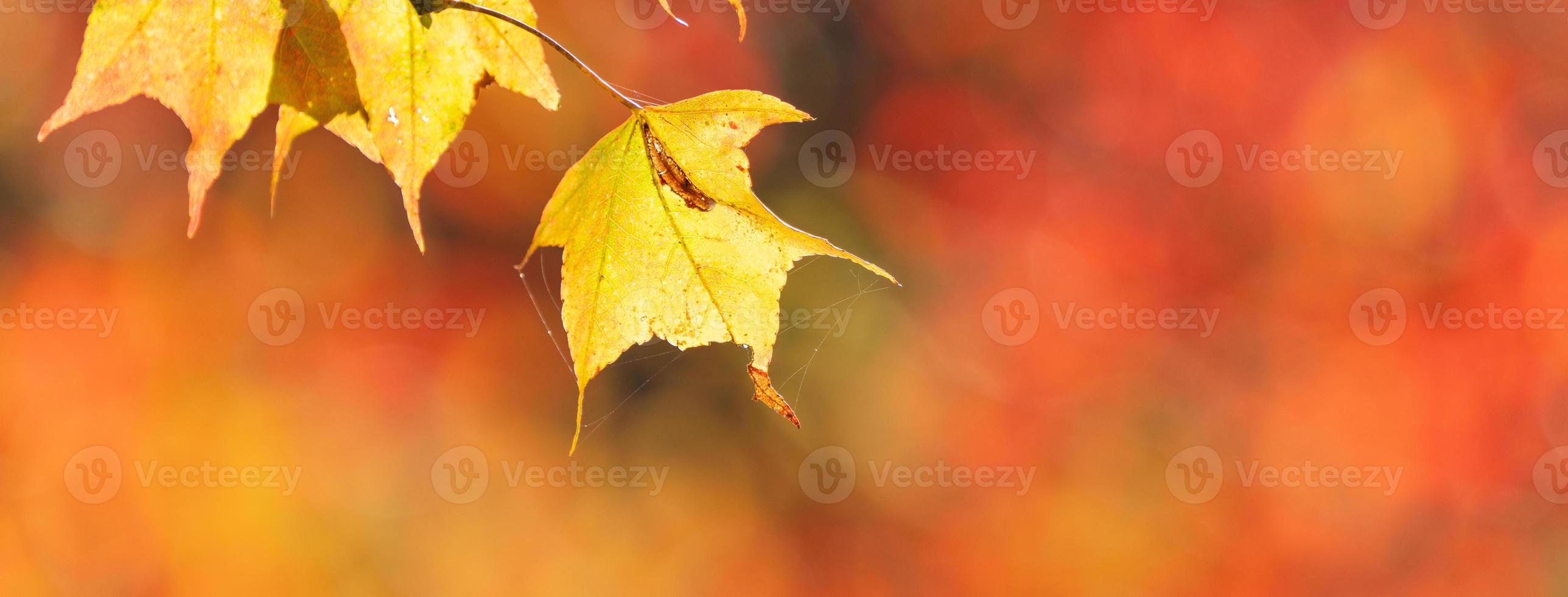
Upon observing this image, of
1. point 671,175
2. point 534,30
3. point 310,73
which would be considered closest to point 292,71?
point 310,73

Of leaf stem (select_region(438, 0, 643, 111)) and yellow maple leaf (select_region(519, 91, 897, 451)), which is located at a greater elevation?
leaf stem (select_region(438, 0, 643, 111))

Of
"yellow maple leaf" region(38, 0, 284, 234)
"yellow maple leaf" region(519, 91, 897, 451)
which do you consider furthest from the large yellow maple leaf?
"yellow maple leaf" region(519, 91, 897, 451)

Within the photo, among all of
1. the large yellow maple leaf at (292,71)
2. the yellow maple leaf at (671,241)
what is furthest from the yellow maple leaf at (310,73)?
the yellow maple leaf at (671,241)

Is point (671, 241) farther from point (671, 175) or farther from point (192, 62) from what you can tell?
point (192, 62)

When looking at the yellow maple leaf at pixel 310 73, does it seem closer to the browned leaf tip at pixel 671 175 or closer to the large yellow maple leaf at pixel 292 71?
the large yellow maple leaf at pixel 292 71

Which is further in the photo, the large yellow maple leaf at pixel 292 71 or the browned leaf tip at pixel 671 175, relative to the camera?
the browned leaf tip at pixel 671 175

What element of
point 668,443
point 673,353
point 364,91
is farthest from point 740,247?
point 668,443

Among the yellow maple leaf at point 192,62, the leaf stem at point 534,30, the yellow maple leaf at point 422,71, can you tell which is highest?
the leaf stem at point 534,30

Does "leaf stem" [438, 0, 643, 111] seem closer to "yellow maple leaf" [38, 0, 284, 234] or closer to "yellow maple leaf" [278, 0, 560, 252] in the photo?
"yellow maple leaf" [278, 0, 560, 252]
